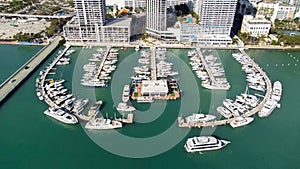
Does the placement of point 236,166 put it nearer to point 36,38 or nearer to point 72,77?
point 72,77

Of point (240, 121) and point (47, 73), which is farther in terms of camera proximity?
point (47, 73)

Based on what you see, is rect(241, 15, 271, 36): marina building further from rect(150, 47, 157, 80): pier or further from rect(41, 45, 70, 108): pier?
rect(41, 45, 70, 108): pier

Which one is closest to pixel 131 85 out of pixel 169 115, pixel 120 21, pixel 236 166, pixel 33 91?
pixel 169 115

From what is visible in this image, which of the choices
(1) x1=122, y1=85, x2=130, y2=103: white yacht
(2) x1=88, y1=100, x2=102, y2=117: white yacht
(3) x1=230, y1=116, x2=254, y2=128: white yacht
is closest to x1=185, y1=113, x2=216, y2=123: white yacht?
(3) x1=230, y1=116, x2=254, y2=128: white yacht

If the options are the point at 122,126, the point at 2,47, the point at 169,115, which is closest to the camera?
the point at 122,126

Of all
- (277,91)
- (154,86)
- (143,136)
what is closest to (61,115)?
(143,136)

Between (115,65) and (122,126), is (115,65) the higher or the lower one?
the higher one

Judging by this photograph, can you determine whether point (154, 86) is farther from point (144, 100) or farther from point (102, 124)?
point (102, 124)

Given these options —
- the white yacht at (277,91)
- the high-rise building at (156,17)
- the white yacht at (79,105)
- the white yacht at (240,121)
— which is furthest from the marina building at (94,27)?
the white yacht at (240,121)
